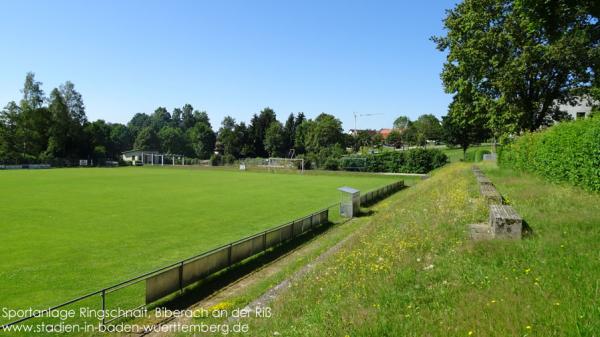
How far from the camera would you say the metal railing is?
10.3 m

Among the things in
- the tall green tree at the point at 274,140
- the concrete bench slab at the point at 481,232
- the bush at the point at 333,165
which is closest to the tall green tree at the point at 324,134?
the tall green tree at the point at 274,140

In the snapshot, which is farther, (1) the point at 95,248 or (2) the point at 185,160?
(2) the point at 185,160

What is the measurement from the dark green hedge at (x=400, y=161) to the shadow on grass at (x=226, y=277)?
5529 centimetres

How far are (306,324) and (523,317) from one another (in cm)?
291

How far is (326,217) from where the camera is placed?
81.5 feet

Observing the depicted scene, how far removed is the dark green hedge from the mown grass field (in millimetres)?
37714

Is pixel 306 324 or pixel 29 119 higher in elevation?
pixel 29 119

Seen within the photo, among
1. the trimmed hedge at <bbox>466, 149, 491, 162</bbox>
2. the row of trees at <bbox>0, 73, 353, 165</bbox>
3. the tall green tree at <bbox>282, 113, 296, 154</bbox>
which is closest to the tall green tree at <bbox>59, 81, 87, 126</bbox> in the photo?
the row of trees at <bbox>0, 73, 353, 165</bbox>

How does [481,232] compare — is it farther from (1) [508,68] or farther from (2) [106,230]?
(1) [508,68]

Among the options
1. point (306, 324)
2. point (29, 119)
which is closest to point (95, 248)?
point (306, 324)

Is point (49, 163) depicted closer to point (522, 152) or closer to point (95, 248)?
point (95, 248)

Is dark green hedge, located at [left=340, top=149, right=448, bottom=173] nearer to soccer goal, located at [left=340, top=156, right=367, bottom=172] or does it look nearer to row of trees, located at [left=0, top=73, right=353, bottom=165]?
soccer goal, located at [left=340, top=156, right=367, bottom=172]

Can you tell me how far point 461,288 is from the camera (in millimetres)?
6066

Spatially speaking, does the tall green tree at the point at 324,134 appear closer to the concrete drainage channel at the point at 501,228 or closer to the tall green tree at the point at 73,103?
the tall green tree at the point at 73,103
